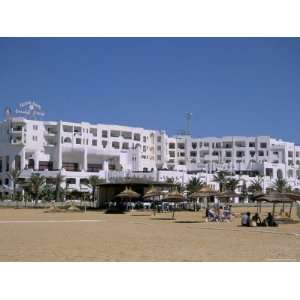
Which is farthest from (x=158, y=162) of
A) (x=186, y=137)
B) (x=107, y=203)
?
(x=107, y=203)

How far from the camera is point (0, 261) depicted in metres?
12.6

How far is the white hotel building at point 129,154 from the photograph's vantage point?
73875mm

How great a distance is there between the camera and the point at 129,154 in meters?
81.8

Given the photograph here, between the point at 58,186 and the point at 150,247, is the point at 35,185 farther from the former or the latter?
the point at 150,247

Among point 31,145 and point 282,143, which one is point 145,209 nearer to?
point 31,145

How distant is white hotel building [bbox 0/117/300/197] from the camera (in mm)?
73875

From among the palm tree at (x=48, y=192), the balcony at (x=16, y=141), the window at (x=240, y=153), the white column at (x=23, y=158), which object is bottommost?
the palm tree at (x=48, y=192)

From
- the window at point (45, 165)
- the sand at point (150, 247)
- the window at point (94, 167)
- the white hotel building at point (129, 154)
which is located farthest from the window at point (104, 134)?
the sand at point (150, 247)

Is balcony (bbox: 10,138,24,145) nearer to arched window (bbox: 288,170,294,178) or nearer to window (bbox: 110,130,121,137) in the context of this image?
window (bbox: 110,130,121,137)

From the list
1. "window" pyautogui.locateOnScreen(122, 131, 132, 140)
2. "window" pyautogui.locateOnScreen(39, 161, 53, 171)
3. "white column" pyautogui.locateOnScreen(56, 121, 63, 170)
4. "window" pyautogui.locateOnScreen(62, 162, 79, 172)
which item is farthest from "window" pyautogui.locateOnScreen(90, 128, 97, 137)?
"window" pyautogui.locateOnScreen(39, 161, 53, 171)

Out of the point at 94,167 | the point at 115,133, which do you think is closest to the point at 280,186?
the point at 94,167

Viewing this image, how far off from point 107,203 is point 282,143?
2133 inches

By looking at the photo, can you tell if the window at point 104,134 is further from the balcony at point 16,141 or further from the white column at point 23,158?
the balcony at point 16,141
